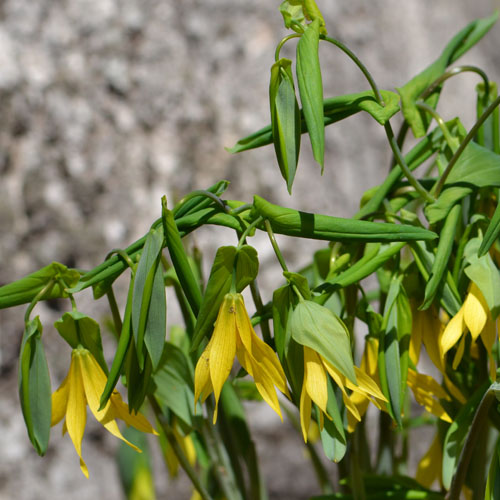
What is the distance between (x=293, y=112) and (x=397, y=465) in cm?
49

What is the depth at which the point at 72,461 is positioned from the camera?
3.60 feet

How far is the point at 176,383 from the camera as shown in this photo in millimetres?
576

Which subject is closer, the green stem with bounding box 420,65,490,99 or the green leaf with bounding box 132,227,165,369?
the green leaf with bounding box 132,227,165,369

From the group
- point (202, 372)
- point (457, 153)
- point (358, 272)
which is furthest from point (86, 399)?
point (457, 153)

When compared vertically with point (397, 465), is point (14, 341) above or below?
above

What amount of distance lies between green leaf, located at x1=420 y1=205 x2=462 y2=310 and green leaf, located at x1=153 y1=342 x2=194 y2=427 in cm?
23

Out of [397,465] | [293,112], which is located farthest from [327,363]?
[397,465]

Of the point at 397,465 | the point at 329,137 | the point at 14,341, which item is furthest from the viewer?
the point at 329,137

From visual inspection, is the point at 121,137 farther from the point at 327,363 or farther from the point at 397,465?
the point at 327,363

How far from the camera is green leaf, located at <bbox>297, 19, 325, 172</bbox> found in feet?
1.36

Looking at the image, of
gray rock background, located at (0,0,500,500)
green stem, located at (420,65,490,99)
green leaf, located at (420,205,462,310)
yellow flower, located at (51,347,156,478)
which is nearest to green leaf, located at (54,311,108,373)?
yellow flower, located at (51,347,156,478)

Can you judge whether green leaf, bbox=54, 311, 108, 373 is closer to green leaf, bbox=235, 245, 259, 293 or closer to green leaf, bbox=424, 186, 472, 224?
green leaf, bbox=235, 245, 259, 293

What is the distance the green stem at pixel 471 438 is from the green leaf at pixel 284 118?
0.67 feet

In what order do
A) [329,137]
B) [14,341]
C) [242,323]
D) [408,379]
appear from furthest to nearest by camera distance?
[329,137]
[14,341]
[408,379]
[242,323]
